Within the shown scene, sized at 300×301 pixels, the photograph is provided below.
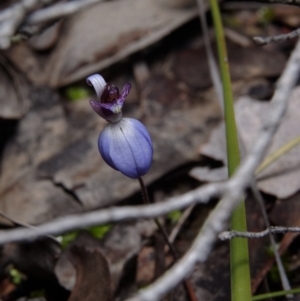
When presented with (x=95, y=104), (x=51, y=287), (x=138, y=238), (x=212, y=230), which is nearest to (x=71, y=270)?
(x=51, y=287)

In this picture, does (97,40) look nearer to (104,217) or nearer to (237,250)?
(237,250)

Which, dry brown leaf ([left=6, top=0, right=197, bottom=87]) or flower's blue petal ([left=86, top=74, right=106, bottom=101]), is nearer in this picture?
flower's blue petal ([left=86, top=74, right=106, bottom=101])

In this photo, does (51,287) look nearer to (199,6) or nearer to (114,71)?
(114,71)

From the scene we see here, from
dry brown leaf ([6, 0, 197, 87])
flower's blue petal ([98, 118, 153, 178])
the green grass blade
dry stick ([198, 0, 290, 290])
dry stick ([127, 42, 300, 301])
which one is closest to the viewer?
dry stick ([127, 42, 300, 301])

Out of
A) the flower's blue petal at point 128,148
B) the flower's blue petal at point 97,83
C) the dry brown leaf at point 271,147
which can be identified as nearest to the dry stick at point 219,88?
the dry brown leaf at point 271,147

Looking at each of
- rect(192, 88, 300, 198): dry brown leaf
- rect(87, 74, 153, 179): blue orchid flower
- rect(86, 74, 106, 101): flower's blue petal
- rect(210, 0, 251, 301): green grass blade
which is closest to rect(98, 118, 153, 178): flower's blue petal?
rect(87, 74, 153, 179): blue orchid flower

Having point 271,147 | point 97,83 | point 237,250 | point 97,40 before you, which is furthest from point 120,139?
point 97,40

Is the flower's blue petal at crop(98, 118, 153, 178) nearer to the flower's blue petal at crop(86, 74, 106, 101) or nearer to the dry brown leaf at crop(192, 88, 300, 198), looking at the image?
the flower's blue petal at crop(86, 74, 106, 101)

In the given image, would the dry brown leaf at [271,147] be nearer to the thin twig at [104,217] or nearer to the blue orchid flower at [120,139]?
the blue orchid flower at [120,139]
